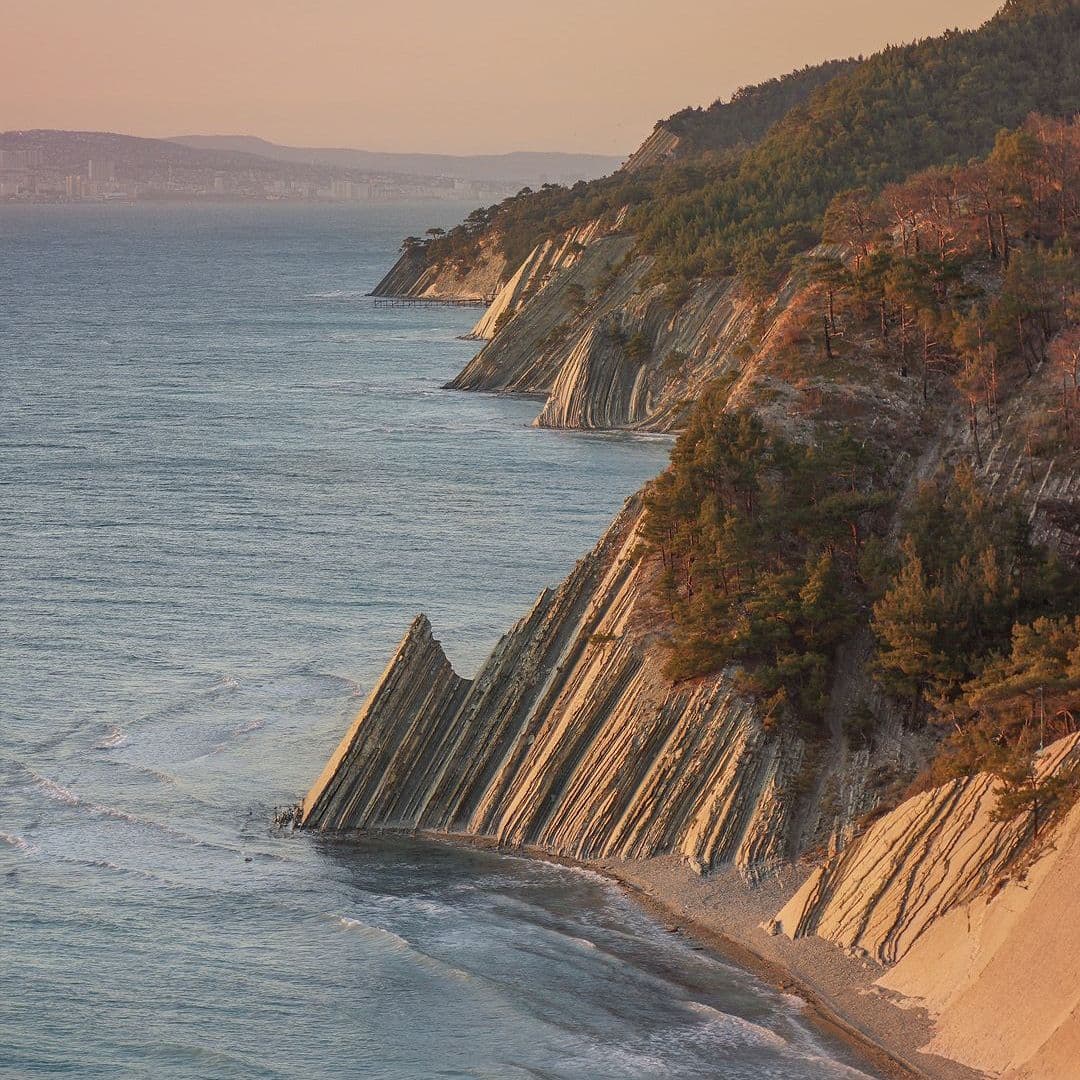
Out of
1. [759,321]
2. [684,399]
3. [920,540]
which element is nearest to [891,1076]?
[920,540]

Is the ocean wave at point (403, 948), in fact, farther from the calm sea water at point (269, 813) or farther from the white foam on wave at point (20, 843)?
the white foam on wave at point (20, 843)

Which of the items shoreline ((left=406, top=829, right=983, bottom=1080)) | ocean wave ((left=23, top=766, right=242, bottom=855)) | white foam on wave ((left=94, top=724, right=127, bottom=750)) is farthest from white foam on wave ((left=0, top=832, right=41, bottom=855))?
Result: shoreline ((left=406, top=829, right=983, bottom=1080))

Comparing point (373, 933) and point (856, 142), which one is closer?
Answer: point (373, 933)

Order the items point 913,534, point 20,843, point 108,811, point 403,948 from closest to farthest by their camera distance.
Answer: point 403,948 < point 20,843 < point 108,811 < point 913,534

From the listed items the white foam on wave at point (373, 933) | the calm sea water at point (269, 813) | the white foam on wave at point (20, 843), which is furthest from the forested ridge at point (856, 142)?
the white foam on wave at point (373, 933)

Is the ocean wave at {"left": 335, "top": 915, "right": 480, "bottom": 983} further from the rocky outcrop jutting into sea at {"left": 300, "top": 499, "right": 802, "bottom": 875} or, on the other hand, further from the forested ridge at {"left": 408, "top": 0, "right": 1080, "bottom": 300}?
the forested ridge at {"left": 408, "top": 0, "right": 1080, "bottom": 300}

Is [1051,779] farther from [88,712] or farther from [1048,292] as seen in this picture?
[88,712]

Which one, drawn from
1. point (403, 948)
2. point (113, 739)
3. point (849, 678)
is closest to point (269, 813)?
point (113, 739)

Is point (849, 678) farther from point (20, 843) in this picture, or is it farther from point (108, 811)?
point (20, 843)
